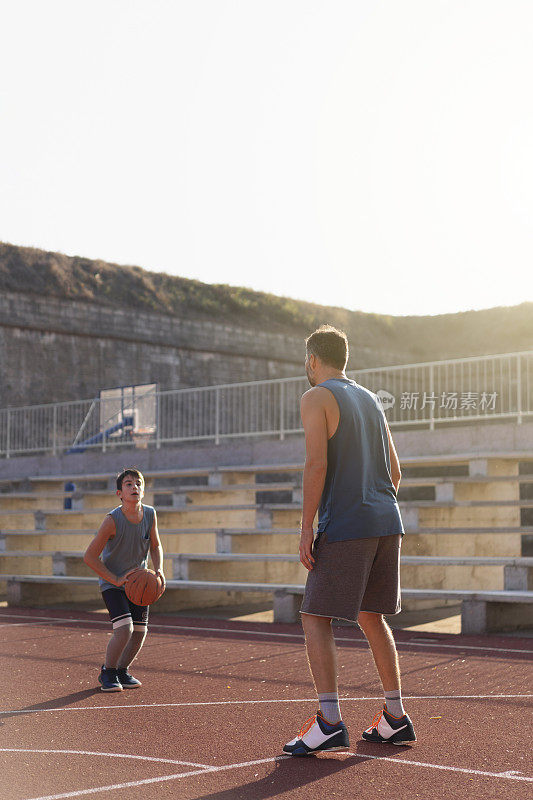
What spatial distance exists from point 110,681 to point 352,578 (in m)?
3.24

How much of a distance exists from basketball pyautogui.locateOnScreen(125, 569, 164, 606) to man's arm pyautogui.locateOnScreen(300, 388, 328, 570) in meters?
2.75

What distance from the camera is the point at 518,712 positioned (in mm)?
6770

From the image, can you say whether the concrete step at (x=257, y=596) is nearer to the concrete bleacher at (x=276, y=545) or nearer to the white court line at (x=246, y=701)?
the concrete bleacher at (x=276, y=545)

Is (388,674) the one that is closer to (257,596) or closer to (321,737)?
(321,737)

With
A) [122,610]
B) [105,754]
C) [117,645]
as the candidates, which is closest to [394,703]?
[105,754]

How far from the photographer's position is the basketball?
25.9ft

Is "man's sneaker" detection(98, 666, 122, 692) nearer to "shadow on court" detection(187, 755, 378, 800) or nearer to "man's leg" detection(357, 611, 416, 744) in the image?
"shadow on court" detection(187, 755, 378, 800)

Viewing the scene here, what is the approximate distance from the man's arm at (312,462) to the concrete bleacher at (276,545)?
6.72 meters

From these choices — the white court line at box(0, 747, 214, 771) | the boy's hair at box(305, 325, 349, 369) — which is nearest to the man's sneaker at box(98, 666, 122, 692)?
the white court line at box(0, 747, 214, 771)

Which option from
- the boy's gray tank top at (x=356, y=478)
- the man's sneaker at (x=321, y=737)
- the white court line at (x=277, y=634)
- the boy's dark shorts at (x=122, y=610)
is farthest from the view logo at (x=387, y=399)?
the man's sneaker at (x=321, y=737)

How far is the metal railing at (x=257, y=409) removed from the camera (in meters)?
17.0

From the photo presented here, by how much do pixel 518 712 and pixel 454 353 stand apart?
1418 inches

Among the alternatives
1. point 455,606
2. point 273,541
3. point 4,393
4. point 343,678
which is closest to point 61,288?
point 4,393

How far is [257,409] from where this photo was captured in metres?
22.1
